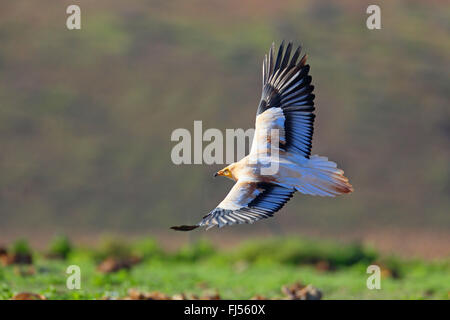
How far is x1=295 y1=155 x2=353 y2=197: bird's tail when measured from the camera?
6336 mm

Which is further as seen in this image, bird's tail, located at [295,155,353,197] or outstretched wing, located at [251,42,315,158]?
outstretched wing, located at [251,42,315,158]

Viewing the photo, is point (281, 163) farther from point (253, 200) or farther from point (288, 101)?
point (288, 101)

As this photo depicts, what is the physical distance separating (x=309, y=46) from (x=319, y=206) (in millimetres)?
6305

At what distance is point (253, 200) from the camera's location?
20.8 ft

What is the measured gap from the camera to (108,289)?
9156mm

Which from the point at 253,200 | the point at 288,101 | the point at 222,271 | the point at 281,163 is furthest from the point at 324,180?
the point at 222,271

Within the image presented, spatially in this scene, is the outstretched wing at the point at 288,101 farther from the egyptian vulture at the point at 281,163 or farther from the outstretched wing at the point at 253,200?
the outstretched wing at the point at 253,200

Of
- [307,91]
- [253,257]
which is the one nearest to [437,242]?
[253,257]

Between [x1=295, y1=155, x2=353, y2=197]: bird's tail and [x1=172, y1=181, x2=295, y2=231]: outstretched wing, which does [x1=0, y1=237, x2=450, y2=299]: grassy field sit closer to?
[x1=172, y1=181, x2=295, y2=231]: outstretched wing

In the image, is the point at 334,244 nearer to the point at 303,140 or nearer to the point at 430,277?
the point at 430,277

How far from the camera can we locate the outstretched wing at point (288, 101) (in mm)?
6617

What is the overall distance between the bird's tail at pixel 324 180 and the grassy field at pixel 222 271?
267 cm

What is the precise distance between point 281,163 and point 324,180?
1.30 ft

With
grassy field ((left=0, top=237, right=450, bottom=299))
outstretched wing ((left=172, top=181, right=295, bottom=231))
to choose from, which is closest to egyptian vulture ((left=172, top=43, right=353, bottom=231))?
outstretched wing ((left=172, top=181, right=295, bottom=231))
